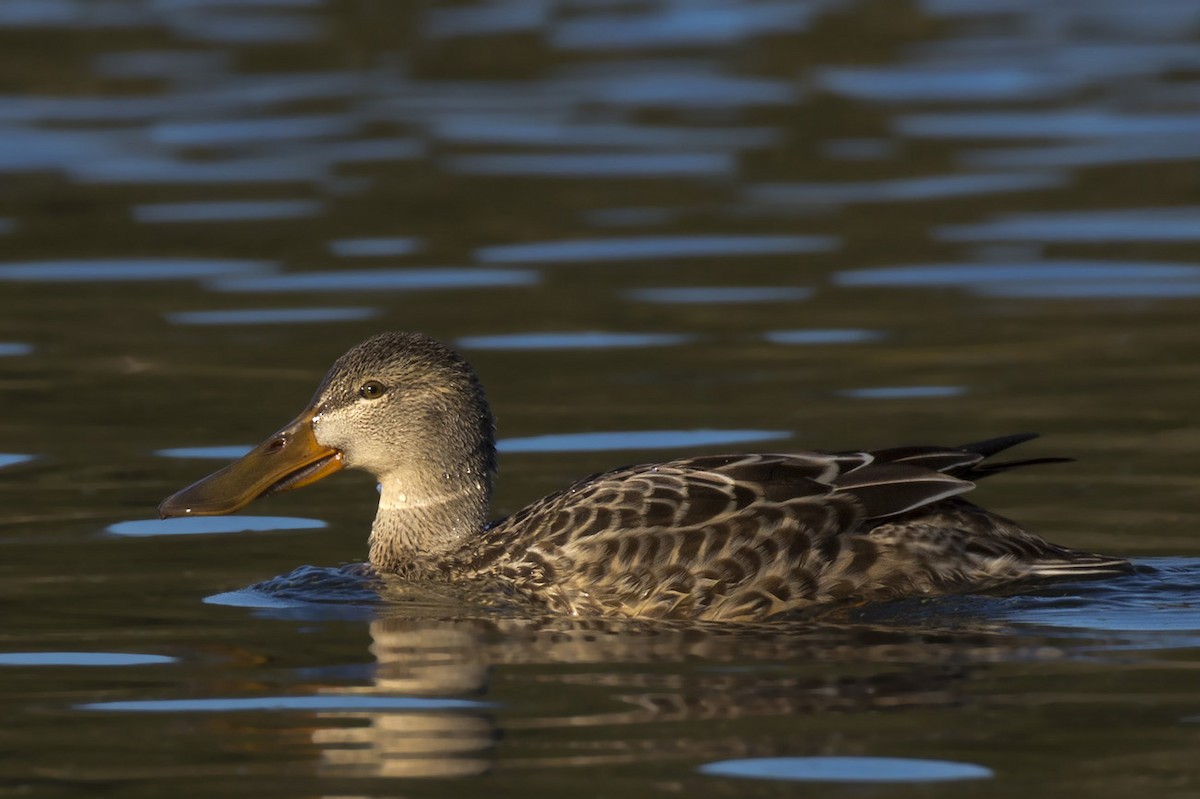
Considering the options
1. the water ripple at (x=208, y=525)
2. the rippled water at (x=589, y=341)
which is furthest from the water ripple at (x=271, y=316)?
the water ripple at (x=208, y=525)

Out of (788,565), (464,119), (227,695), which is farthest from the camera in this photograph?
(464,119)

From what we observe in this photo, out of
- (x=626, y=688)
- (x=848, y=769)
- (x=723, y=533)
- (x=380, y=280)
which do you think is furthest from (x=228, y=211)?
(x=848, y=769)

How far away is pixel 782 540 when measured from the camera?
338 inches

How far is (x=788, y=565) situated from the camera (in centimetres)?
857

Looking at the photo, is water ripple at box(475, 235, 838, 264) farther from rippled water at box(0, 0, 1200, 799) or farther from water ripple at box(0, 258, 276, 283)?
water ripple at box(0, 258, 276, 283)

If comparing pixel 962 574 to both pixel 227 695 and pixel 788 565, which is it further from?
pixel 227 695

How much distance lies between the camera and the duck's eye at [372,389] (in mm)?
9555

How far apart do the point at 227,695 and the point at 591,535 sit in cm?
176

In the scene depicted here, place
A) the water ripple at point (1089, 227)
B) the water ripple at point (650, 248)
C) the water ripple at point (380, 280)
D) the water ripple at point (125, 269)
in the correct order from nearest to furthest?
1. the water ripple at point (380, 280)
2. the water ripple at point (125, 269)
3. the water ripple at point (650, 248)
4. the water ripple at point (1089, 227)

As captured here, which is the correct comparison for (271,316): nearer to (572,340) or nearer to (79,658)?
(572,340)

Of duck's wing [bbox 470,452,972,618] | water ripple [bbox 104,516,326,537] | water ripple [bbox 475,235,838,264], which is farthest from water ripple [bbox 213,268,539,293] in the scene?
duck's wing [bbox 470,452,972,618]

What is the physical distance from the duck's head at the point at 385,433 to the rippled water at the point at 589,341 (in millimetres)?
367

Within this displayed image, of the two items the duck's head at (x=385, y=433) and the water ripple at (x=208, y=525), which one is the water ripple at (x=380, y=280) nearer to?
the water ripple at (x=208, y=525)

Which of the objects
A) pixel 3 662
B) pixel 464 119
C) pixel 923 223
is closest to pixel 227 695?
pixel 3 662
